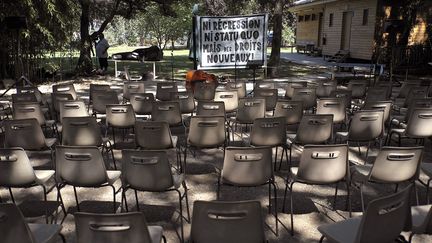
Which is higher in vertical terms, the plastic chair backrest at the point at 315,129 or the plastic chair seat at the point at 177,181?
the plastic chair backrest at the point at 315,129

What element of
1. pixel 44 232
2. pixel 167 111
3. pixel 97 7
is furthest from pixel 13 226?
pixel 97 7

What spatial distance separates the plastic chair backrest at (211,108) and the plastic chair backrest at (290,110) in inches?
31.8

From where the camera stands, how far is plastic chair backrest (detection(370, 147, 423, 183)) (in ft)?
11.9

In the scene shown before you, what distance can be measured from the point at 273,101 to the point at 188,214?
11.8 ft

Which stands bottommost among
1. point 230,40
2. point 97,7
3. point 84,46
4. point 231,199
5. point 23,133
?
point 231,199

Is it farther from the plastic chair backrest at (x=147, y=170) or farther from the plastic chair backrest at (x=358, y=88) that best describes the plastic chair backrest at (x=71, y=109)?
the plastic chair backrest at (x=358, y=88)

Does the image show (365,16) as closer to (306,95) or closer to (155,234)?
(306,95)

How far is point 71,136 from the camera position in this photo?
5105mm

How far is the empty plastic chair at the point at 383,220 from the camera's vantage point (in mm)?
2572

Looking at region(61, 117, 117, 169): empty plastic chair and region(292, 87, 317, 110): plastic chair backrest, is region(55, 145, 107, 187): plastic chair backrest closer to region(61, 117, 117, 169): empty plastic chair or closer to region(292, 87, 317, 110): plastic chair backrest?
region(61, 117, 117, 169): empty plastic chair

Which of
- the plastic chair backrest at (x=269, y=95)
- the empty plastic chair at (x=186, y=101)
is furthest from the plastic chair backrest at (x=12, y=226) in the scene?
the plastic chair backrest at (x=269, y=95)

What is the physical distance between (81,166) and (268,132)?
2.13m

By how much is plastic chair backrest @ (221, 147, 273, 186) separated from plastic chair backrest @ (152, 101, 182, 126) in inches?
96.8

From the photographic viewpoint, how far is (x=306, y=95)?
7.43 meters
